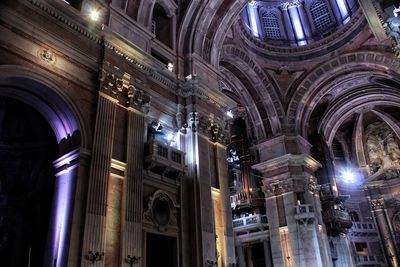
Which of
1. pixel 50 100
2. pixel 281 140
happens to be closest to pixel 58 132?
pixel 50 100

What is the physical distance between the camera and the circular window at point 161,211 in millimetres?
10666

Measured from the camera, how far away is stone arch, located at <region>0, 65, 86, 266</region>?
828cm

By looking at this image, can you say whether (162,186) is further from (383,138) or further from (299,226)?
(383,138)

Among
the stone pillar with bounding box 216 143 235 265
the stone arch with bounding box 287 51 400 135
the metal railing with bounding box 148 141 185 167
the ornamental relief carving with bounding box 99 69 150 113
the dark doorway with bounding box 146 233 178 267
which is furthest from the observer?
the stone arch with bounding box 287 51 400 135

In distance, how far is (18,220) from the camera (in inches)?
494

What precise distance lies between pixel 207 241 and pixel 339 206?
13.0 meters

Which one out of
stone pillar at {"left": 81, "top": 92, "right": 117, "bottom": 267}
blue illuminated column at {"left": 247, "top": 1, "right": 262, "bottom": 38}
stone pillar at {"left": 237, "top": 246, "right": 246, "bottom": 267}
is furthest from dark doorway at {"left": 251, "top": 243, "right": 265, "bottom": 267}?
stone pillar at {"left": 81, "top": 92, "right": 117, "bottom": 267}

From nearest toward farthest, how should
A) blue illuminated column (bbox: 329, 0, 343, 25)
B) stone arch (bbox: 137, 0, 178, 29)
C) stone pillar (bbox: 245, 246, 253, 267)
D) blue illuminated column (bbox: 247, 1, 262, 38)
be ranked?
stone arch (bbox: 137, 0, 178, 29)
stone pillar (bbox: 245, 246, 253, 267)
blue illuminated column (bbox: 329, 0, 343, 25)
blue illuminated column (bbox: 247, 1, 262, 38)

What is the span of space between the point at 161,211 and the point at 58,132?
3918 mm

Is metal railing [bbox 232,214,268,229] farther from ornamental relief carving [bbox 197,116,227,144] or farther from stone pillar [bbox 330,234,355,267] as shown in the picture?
ornamental relief carving [bbox 197,116,227,144]

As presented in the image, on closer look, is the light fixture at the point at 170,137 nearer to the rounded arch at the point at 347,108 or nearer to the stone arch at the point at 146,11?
the stone arch at the point at 146,11

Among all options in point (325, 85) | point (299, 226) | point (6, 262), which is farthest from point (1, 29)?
point (325, 85)

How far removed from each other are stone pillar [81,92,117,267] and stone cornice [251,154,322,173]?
1231 cm

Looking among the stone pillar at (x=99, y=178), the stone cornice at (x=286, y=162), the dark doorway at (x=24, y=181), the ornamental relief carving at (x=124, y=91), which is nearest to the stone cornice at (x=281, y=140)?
the stone cornice at (x=286, y=162)
